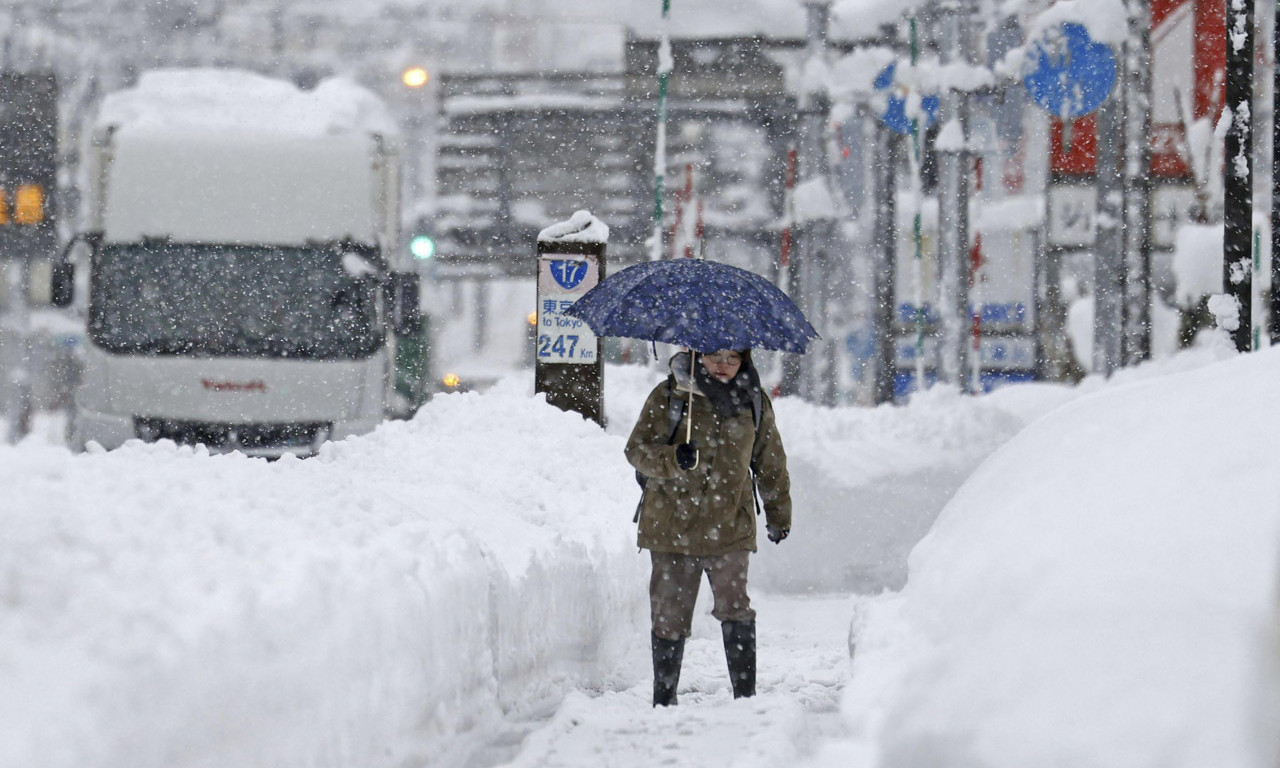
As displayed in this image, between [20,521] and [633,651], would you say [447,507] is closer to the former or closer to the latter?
[633,651]

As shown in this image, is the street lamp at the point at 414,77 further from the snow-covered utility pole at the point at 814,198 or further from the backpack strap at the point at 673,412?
the backpack strap at the point at 673,412

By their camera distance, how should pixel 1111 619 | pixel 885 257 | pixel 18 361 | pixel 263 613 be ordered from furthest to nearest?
1. pixel 18 361
2. pixel 885 257
3. pixel 263 613
4. pixel 1111 619

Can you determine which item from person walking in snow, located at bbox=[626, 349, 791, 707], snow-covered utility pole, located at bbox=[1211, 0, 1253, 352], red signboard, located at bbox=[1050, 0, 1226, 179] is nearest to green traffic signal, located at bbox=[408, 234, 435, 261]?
snow-covered utility pole, located at bbox=[1211, 0, 1253, 352]

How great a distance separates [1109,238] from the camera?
1959 cm

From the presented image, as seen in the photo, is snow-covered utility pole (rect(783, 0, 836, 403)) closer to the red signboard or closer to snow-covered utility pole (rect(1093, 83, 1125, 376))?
the red signboard

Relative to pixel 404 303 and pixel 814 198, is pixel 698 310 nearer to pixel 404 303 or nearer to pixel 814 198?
pixel 404 303

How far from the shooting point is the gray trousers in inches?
273

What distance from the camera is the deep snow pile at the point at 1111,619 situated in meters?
2.78

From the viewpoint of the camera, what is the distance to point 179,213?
1437 cm

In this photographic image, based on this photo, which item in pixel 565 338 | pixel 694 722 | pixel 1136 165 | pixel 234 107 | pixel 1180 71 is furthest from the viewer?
pixel 1180 71

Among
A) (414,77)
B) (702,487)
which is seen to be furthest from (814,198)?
(702,487)

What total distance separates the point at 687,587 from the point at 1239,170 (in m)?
6.60

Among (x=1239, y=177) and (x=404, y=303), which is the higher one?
(x=1239, y=177)

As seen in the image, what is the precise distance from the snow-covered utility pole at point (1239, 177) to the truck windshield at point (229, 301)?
7.04 meters
